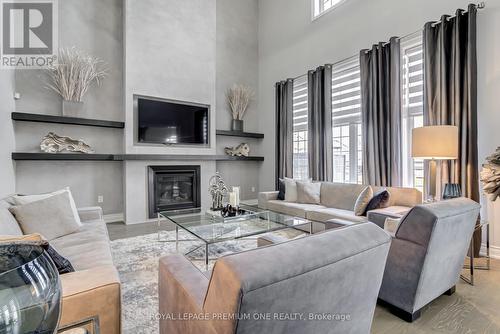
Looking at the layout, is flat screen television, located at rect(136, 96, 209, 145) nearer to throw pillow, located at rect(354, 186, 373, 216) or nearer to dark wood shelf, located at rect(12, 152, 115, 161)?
dark wood shelf, located at rect(12, 152, 115, 161)

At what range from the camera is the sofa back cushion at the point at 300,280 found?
731 mm

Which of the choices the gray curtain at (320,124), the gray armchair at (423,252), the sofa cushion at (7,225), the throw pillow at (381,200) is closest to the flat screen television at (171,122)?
the gray curtain at (320,124)

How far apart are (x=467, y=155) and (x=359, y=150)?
1.53 m

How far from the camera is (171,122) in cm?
508

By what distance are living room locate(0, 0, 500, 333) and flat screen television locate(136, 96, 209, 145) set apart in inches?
1.5

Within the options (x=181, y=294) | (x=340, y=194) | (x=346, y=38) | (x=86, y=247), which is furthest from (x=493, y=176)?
(x=86, y=247)

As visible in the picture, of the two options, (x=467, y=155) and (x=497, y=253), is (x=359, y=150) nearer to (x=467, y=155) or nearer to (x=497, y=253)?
(x=467, y=155)

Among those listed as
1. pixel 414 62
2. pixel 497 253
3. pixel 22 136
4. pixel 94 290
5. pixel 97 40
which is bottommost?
pixel 497 253

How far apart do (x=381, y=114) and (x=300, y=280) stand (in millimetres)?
3621

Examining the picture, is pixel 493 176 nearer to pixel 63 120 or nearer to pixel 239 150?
pixel 239 150

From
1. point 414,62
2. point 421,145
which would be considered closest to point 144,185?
point 421,145

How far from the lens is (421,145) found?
2689 mm

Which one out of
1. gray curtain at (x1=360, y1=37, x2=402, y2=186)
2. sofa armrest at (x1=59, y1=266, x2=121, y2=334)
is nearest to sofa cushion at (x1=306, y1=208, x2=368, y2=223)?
gray curtain at (x1=360, y1=37, x2=402, y2=186)

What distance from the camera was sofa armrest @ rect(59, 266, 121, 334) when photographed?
109 cm
